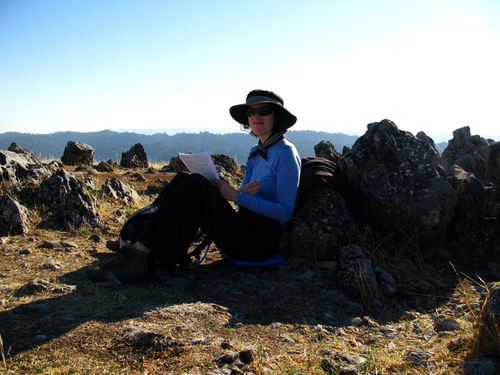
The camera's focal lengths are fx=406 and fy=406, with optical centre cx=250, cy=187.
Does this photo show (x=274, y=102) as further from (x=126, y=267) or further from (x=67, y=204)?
(x=67, y=204)

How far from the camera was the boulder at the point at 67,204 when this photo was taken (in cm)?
617

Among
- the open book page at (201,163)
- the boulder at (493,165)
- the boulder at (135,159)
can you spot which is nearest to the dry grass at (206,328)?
the open book page at (201,163)

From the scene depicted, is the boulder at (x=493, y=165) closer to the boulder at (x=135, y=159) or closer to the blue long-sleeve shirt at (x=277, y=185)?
the blue long-sleeve shirt at (x=277, y=185)

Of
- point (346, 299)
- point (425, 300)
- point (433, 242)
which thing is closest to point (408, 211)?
point (433, 242)

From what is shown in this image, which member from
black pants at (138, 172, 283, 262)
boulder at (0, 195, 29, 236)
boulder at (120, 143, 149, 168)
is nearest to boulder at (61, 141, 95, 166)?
boulder at (120, 143, 149, 168)

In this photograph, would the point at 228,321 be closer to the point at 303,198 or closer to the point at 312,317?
the point at 312,317

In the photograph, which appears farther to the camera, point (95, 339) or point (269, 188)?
point (269, 188)

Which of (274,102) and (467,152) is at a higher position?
(274,102)

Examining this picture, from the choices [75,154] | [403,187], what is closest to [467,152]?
[403,187]

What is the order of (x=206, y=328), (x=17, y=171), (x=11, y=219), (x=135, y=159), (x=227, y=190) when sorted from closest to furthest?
(x=206, y=328)
(x=227, y=190)
(x=11, y=219)
(x=17, y=171)
(x=135, y=159)

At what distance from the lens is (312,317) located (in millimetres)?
3619

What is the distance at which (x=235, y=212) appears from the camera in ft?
14.1

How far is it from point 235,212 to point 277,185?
1.79 ft

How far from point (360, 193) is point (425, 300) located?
175 centimetres
